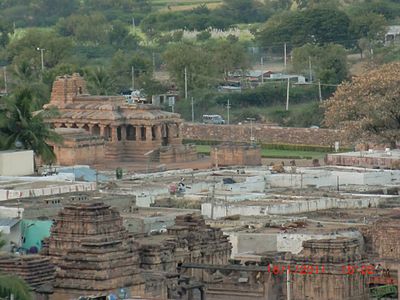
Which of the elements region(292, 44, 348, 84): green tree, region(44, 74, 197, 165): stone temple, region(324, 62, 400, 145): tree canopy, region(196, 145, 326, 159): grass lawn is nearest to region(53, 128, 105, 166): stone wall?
region(44, 74, 197, 165): stone temple

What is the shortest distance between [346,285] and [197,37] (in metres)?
109

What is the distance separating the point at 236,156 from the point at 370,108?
502cm

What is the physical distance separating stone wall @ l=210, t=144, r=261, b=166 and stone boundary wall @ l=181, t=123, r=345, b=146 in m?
10.2

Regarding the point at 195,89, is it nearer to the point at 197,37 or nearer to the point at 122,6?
the point at 197,37

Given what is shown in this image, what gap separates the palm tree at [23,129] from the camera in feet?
237

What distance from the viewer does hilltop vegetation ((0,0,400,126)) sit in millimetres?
114188

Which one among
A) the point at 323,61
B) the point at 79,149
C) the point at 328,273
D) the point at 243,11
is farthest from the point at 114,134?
the point at 243,11

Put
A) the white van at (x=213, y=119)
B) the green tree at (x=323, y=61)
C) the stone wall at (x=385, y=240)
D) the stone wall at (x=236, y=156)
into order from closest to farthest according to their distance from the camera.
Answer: the stone wall at (x=385, y=240), the stone wall at (x=236, y=156), the white van at (x=213, y=119), the green tree at (x=323, y=61)

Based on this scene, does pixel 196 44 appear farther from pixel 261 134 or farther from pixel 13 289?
pixel 13 289

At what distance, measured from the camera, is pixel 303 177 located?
234 feet

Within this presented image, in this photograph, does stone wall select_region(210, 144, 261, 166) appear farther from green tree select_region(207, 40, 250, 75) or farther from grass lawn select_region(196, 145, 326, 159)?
green tree select_region(207, 40, 250, 75)

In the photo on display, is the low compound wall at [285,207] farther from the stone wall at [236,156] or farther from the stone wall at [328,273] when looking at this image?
the stone wall at [236,156]

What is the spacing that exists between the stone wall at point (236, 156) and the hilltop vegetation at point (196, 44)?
680cm

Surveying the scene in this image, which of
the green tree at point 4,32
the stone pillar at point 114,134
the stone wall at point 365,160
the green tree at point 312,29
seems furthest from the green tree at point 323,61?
the stone wall at point 365,160
